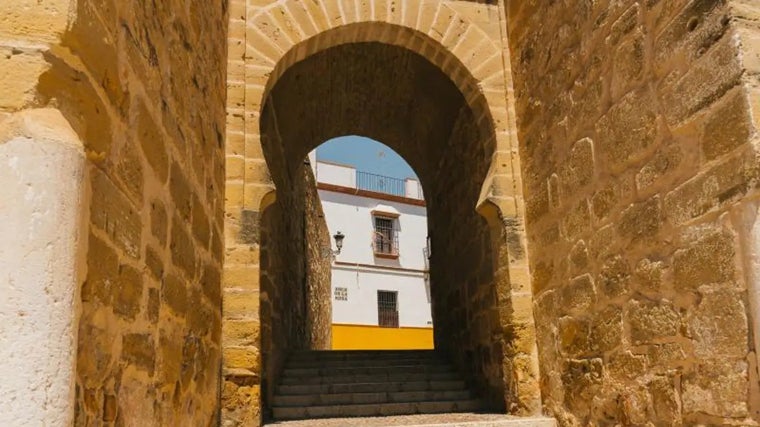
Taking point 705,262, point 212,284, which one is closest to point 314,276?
point 212,284

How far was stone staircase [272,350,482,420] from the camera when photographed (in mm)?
5039

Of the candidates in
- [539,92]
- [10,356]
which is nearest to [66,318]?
[10,356]

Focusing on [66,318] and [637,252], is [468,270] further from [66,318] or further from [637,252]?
[66,318]

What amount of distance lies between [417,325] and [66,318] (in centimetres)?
2061

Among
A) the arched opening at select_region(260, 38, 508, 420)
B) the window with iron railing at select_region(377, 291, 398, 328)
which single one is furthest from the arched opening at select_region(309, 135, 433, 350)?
the arched opening at select_region(260, 38, 508, 420)

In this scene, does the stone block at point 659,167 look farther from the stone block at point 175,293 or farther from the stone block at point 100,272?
the stone block at point 100,272

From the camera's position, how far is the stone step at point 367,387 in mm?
5531

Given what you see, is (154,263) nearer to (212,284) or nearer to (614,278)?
(212,284)

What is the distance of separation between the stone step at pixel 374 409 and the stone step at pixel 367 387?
380 mm

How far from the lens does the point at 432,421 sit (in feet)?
14.1

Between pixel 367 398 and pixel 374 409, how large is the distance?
284mm

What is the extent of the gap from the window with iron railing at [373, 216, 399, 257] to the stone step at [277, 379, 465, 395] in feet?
53.1

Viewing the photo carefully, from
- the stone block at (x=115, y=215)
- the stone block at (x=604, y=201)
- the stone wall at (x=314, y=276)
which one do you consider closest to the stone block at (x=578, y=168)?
the stone block at (x=604, y=201)

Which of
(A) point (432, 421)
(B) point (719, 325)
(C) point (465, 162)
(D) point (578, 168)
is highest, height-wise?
(C) point (465, 162)
